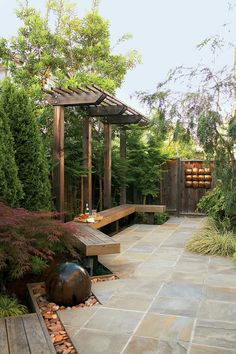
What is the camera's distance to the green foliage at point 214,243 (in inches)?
210

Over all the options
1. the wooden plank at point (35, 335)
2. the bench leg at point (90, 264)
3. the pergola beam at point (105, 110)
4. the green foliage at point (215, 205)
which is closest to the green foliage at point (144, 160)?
the pergola beam at point (105, 110)

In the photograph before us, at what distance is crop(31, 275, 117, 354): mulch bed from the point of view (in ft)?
8.30

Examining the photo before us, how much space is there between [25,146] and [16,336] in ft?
9.14

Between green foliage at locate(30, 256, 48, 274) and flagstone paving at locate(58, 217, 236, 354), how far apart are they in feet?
2.20

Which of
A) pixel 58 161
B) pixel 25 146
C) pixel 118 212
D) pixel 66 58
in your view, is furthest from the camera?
pixel 66 58

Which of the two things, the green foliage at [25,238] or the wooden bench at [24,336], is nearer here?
the wooden bench at [24,336]

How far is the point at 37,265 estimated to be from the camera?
386cm

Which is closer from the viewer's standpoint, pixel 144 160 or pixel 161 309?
pixel 161 309

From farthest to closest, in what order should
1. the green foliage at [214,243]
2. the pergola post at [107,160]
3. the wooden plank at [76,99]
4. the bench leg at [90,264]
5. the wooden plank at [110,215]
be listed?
the pergola post at [107,160], the wooden plank at [110,215], the wooden plank at [76,99], the green foliage at [214,243], the bench leg at [90,264]

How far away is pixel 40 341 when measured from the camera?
2.42 meters

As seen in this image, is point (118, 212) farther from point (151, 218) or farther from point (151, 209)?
point (151, 218)

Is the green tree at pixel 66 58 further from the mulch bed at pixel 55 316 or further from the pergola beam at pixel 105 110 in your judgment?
the mulch bed at pixel 55 316

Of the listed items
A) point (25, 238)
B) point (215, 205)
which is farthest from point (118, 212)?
point (25, 238)

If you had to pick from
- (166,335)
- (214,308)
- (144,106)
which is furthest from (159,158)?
(166,335)
